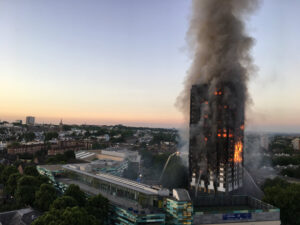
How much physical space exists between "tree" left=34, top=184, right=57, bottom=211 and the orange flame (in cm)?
3253

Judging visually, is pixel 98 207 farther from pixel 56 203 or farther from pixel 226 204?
pixel 226 204

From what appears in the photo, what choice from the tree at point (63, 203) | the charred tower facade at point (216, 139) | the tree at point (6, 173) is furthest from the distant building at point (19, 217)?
the charred tower facade at point (216, 139)

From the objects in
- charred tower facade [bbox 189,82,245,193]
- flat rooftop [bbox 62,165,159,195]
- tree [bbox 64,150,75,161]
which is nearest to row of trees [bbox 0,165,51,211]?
flat rooftop [bbox 62,165,159,195]

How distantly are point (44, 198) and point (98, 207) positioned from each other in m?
9.47

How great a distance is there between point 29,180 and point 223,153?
33.5 metres

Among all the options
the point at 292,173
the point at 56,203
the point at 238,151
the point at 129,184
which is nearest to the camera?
the point at 56,203

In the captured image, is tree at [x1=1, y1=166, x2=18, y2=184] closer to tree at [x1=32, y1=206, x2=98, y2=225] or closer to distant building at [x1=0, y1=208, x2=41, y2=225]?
distant building at [x1=0, y1=208, x2=41, y2=225]

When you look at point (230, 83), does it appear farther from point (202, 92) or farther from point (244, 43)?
Result: point (244, 43)

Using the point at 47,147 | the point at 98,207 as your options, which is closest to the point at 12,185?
the point at 98,207

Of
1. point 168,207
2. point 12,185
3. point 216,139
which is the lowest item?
point 12,185

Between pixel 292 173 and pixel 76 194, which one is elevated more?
pixel 76 194

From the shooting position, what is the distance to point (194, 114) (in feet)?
175

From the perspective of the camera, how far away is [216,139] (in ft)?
161

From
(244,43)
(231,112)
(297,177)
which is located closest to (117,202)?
(231,112)
